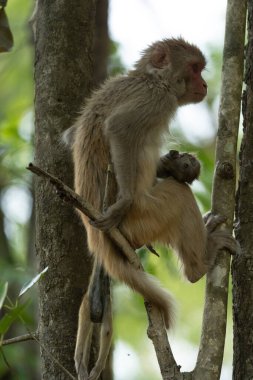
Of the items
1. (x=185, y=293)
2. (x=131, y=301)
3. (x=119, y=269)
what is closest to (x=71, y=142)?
(x=119, y=269)

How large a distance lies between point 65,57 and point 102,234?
148 cm

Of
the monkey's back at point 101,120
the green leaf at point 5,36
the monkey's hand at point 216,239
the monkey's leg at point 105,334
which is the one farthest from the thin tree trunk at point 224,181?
the green leaf at point 5,36

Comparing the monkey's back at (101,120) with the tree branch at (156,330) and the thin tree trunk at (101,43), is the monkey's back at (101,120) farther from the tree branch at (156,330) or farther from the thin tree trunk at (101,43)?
the thin tree trunk at (101,43)

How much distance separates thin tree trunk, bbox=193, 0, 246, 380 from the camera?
13.7 feet

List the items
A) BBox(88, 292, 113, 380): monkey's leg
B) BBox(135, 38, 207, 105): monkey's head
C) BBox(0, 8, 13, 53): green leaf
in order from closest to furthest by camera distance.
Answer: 1. BBox(88, 292, 113, 380): monkey's leg
2. BBox(135, 38, 207, 105): monkey's head
3. BBox(0, 8, 13, 53): green leaf

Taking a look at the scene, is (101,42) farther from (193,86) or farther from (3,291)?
(3,291)

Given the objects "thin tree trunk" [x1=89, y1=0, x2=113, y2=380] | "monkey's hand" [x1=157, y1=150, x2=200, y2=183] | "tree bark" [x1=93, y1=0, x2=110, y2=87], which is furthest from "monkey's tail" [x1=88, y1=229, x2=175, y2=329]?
"tree bark" [x1=93, y1=0, x2=110, y2=87]

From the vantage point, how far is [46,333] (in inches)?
202

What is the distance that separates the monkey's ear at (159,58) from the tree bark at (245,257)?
0.64 meters

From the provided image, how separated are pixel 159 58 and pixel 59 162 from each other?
111cm

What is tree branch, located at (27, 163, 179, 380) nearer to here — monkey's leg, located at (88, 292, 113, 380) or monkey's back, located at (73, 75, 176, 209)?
monkey's leg, located at (88, 292, 113, 380)

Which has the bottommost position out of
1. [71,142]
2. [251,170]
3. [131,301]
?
[251,170]

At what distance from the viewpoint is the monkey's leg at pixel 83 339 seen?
489cm

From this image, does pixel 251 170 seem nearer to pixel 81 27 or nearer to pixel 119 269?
pixel 119 269
